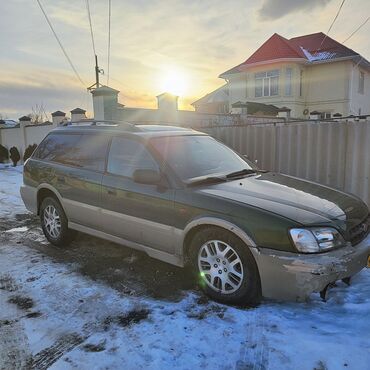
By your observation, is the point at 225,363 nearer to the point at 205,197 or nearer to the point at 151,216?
the point at 205,197

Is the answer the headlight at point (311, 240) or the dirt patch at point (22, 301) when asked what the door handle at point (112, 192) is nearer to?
the dirt patch at point (22, 301)

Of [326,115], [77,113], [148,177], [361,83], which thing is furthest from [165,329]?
[361,83]

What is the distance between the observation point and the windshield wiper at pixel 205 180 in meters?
4.01

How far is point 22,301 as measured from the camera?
151 inches

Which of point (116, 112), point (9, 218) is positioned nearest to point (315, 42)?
point (116, 112)

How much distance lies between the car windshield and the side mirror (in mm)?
222

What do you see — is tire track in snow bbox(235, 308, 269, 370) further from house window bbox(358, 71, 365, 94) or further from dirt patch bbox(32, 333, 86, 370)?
house window bbox(358, 71, 365, 94)

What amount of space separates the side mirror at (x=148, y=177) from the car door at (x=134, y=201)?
0.30ft

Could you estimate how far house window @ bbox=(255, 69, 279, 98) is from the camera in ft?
89.0

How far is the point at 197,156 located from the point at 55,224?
2.36 m

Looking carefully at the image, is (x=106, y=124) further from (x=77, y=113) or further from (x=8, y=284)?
(x=77, y=113)

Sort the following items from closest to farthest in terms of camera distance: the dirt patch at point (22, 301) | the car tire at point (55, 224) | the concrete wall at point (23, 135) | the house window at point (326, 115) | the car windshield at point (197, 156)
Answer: the dirt patch at point (22, 301)
the car windshield at point (197, 156)
the car tire at point (55, 224)
the concrete wall at point (23, 135)
the house window at point (326, 115)

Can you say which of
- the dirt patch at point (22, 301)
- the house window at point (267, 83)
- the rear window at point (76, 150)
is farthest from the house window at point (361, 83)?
the dirt patch at point (22, 301)

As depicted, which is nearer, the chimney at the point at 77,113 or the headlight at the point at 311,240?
the headlight at the point at 311,240
